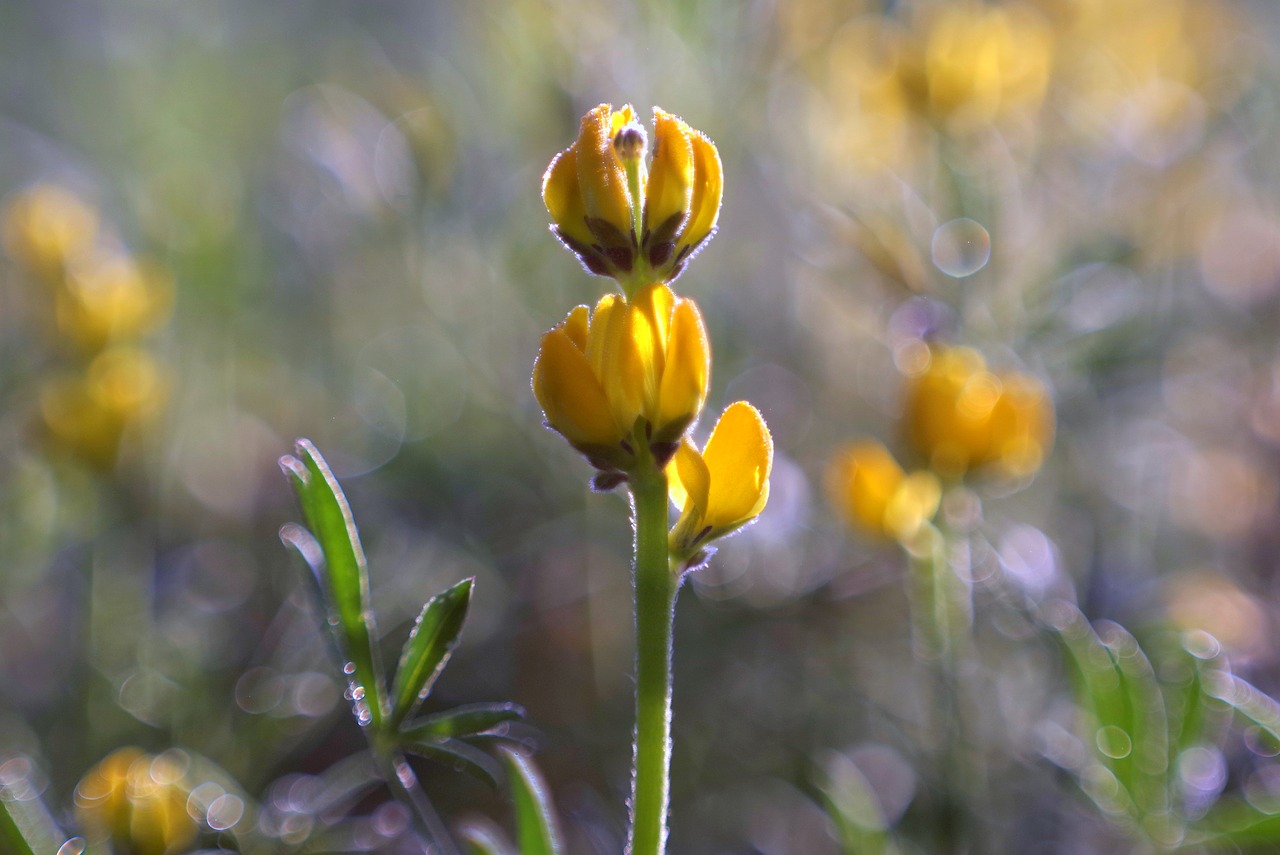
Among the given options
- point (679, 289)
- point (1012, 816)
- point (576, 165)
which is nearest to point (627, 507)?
point (679, 289)

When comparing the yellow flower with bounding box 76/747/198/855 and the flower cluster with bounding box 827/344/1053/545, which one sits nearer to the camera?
the yellow flower with bounding box 76/747/198/855

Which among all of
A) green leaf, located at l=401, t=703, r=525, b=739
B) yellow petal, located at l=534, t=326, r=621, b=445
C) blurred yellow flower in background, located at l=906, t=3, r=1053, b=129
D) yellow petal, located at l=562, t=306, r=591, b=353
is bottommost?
green leaf, located at l=401, t=703, r=525, b=739

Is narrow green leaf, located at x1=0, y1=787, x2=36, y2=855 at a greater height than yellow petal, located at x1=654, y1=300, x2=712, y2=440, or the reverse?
yellow petal, located at x1=654, y1=300, x2=712, y2=440

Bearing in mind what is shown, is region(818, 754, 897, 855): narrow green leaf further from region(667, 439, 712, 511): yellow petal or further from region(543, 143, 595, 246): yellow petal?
region(543, 143, 595, 246): yellow petal

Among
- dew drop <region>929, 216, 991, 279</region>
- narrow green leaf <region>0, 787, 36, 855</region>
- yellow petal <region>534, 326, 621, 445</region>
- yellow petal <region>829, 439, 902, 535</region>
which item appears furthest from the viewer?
dew drop <region>929, 216, 991, 279</region>

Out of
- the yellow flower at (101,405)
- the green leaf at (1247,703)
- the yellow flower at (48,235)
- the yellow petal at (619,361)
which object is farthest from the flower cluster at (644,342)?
the yellow flower at (48,235)

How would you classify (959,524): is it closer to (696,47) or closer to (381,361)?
(696,47)

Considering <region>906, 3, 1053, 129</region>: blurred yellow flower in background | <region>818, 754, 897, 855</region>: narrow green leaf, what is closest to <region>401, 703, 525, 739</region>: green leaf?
<region>818, 754, 897, 855</region>: narrow green leaf
